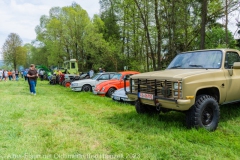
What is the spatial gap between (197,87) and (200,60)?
1258 mm

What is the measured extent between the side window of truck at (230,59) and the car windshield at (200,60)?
234 millimetres

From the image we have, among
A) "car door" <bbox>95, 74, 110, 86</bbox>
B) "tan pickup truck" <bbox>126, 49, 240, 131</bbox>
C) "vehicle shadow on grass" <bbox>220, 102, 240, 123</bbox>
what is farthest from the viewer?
"car door" <bbox>95, 74, 110, 86</bbox>

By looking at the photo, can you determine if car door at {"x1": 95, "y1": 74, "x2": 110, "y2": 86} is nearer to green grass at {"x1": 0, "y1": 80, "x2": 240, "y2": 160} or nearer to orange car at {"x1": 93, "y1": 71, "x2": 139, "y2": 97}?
orange car at {"x1": 93, "y1": 71, "x2": 139, "y2": 97}

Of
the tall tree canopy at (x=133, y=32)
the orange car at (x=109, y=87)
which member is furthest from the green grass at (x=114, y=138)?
the tall tree canopy at (x=133, y=32)

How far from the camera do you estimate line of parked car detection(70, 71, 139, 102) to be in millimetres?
8020

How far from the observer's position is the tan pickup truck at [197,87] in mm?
4039

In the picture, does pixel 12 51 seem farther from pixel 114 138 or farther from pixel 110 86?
pixel 114 138

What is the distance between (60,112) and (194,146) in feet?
14.7

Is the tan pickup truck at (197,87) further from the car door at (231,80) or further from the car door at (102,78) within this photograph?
the car door at (102,78)

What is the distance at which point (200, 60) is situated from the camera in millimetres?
5086

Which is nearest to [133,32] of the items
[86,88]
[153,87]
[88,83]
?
[88,83]

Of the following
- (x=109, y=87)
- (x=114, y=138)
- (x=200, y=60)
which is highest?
(x=200, y=60)

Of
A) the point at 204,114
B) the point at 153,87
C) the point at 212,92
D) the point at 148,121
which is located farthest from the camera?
the point at 148,121

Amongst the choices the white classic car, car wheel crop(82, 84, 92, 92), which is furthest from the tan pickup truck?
car wheel crop(82, 84, 92, 92)
